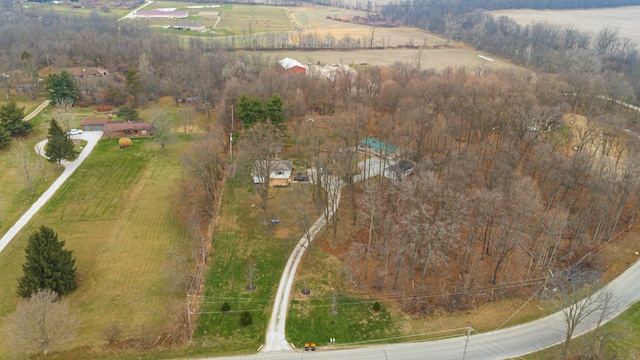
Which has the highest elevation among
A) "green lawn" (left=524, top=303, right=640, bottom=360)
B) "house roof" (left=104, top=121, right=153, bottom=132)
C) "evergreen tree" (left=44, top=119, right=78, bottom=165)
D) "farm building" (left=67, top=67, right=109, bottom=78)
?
"farm building" (left=67, top=67, right=109, bottom=78)

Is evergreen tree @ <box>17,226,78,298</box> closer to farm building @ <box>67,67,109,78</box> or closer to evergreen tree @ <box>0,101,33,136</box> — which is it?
evergreen tree @ <box>0,101,33,136</box>

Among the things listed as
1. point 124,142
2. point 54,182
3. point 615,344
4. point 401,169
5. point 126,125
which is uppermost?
point 401,169

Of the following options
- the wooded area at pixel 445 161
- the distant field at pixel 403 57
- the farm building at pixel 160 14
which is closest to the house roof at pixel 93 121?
the wooded area at pixel 445 161

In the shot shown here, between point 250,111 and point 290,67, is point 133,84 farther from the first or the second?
point 250,111

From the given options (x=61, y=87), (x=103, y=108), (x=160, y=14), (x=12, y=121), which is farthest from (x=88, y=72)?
(x=160, y=14)

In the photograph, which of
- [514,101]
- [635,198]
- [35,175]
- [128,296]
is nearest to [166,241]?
[128,296]

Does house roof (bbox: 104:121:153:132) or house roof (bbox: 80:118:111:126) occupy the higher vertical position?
house roof (bbox: 104:121:153:132)

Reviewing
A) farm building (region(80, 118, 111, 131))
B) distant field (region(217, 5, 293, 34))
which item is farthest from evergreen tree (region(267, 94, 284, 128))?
distant field (region(217, 5, 293, 34))
